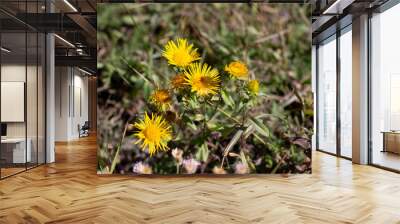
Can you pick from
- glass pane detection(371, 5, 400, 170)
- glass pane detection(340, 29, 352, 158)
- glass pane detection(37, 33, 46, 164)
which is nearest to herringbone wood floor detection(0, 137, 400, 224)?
glass pane detection(371, 5, 400, 170)

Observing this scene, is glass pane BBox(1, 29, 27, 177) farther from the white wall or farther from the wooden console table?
the white wall

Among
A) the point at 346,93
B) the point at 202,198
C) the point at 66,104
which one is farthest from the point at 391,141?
the point at 66,104

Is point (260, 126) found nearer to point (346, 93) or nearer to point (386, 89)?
point (386, 89)

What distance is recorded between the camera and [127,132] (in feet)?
20.2

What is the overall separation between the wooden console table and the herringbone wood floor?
1.90ft

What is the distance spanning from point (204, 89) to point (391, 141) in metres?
3.55

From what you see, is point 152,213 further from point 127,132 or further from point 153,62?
point 153,62

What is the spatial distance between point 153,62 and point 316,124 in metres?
6.16

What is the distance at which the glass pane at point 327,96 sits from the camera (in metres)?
9.56

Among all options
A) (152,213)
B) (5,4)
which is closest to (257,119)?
(152,213)

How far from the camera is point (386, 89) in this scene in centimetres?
712

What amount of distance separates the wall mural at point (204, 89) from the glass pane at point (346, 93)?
2756mm

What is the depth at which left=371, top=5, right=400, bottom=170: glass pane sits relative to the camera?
22.4ft

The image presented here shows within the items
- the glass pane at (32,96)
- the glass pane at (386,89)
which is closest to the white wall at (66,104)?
the glass pane at (32,96)
